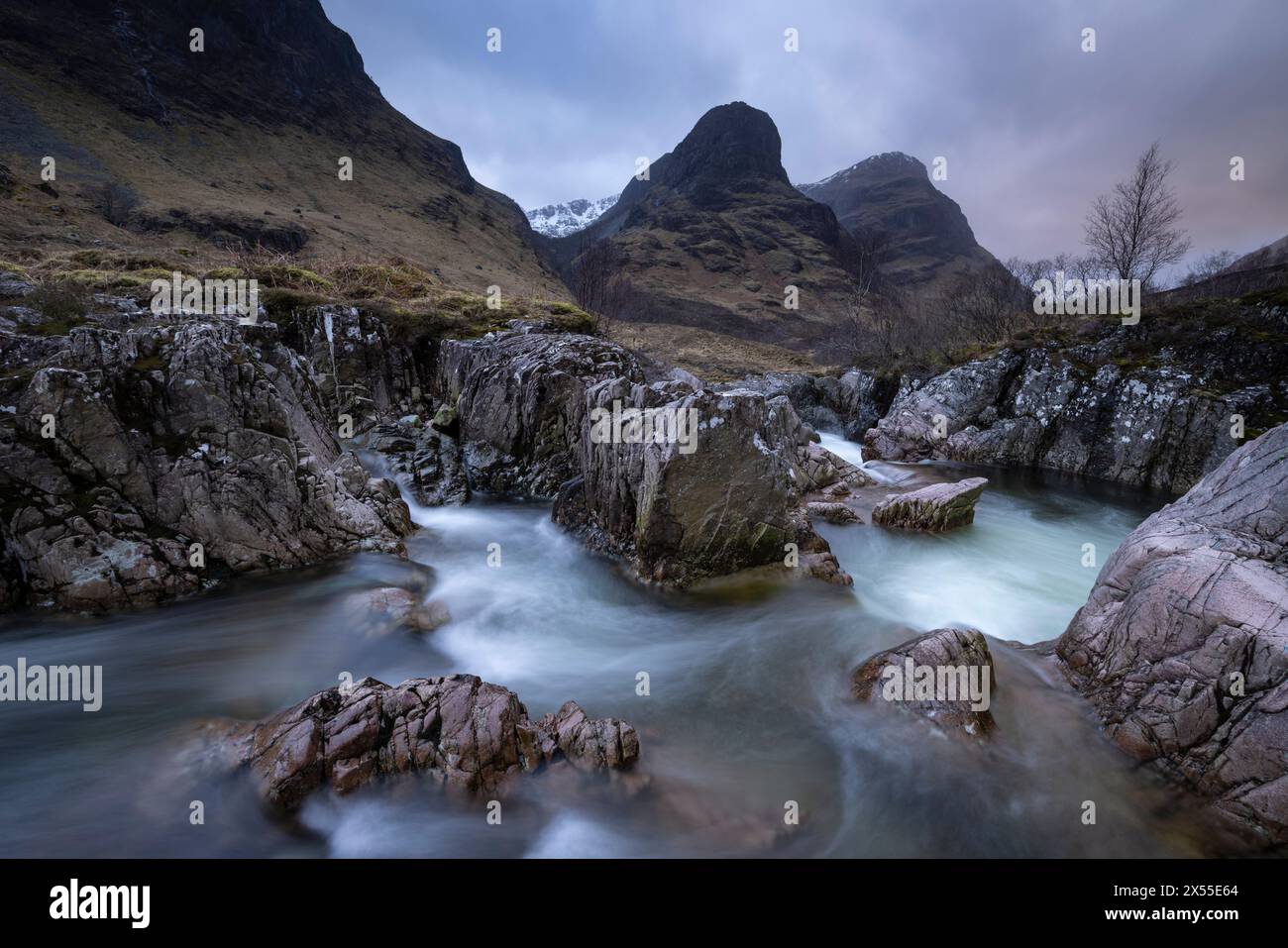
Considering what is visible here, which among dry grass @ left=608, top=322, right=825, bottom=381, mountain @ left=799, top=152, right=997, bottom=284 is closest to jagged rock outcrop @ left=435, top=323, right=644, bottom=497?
dry grass @ left=608, top=322, right=825, bottom=381

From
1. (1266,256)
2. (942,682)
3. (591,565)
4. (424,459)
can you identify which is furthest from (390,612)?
(1266,256)

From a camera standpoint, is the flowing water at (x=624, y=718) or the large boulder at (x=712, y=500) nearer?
the flowing water at (x=624, y=718)

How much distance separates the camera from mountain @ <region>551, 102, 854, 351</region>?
8512cm

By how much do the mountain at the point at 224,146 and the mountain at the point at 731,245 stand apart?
857 inches

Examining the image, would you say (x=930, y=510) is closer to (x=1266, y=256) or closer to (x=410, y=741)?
(x=410, y=741)

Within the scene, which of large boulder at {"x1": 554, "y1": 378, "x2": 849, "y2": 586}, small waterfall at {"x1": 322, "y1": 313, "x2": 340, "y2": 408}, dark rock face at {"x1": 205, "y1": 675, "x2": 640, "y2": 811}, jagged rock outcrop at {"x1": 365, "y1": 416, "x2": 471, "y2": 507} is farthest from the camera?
small waterfall at {"x1": 322, "y1": 313, "x2": 340, "y2": 408}

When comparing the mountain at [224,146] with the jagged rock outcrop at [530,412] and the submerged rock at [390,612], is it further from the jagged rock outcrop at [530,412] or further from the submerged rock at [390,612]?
the submerged rock at [390,612]

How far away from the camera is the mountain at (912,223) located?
13288cm

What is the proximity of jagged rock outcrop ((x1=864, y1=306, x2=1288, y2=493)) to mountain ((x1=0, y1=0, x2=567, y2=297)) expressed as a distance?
134 ft

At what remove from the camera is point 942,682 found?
589 centimetres

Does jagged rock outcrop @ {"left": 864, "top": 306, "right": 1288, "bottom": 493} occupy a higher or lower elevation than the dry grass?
lower

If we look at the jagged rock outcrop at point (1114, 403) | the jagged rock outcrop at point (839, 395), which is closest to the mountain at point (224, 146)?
the jagged rock outcrop at point (839, 395)

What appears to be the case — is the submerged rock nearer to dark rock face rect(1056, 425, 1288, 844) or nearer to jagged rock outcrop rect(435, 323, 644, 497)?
jagged rock outcrop rect(435, 323, 644, 497)
